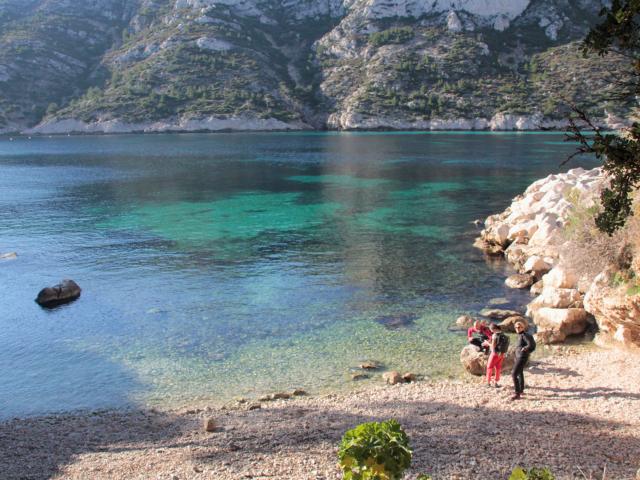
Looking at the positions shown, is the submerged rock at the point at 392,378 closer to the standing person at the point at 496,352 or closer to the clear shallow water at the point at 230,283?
the clear shallow water at the point at 230,283

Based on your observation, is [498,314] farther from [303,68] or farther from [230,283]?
[303,68]

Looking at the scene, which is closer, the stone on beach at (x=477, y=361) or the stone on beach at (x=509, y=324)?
the stone on beach at (x=477, y=361)

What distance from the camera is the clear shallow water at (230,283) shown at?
15.2 m

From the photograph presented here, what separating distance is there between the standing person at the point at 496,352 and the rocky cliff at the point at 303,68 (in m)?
A: 126

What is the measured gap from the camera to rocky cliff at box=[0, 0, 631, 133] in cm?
14350

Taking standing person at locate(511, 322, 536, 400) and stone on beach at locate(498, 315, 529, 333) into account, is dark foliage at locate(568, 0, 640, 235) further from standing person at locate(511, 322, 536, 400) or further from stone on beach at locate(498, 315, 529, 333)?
stone on beach at locate(498, 315, 529, 333)

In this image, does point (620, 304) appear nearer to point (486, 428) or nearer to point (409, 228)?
point (486, 428)

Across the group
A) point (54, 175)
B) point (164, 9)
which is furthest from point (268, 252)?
point (164, 9)

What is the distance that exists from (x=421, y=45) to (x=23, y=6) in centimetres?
13292

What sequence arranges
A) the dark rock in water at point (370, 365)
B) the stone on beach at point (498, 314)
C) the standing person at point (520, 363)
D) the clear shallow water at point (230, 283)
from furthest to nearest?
the stone on beach at point (498, 314) → the clear shallow water at point (230, 283) → the dark rock in water at point (370, 365) → the standing person at point (520, 363)

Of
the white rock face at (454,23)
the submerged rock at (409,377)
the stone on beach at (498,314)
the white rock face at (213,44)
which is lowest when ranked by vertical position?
the submerged rock at (409,377)

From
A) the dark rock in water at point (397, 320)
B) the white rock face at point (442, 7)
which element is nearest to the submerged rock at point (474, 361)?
the dark rock in water at point (397, 320)

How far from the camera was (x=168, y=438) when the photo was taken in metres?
11.4

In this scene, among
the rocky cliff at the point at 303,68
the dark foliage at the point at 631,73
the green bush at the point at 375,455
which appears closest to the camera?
the green bush at the point at 375,455
